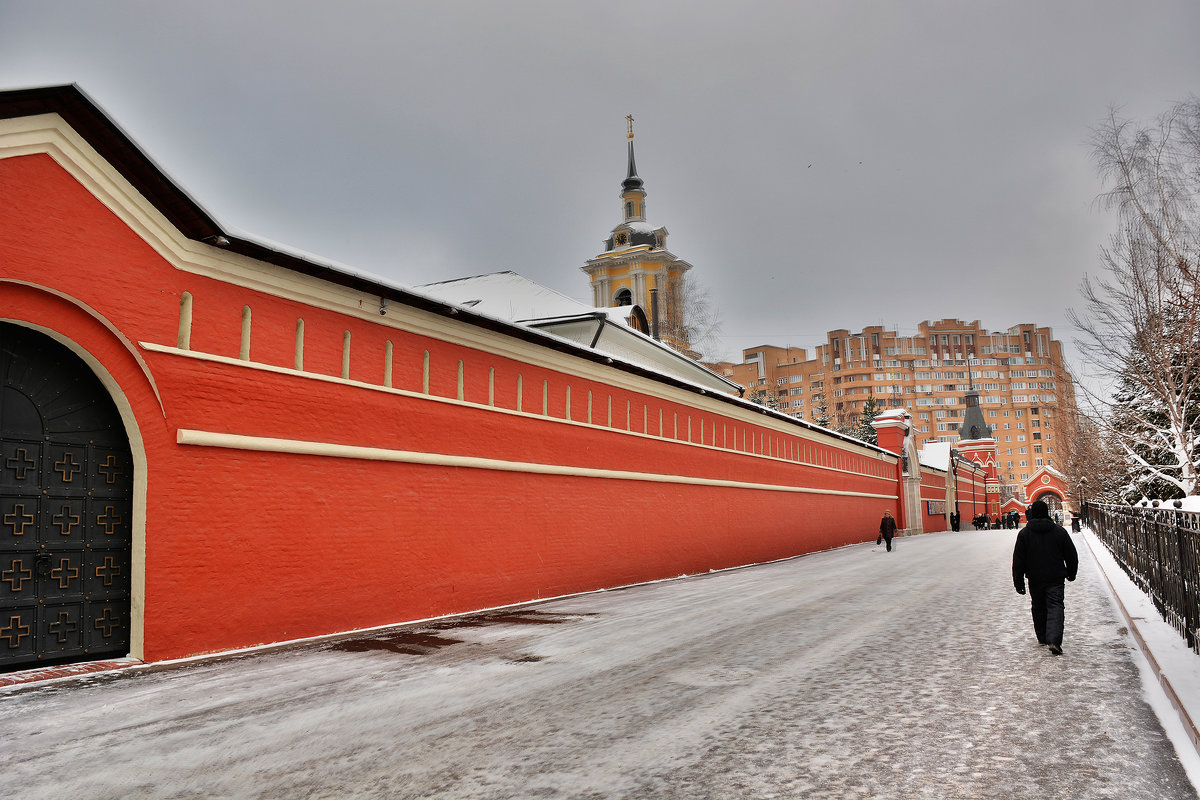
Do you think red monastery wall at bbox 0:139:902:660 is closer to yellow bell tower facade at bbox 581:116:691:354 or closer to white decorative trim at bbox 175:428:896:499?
white decorative trim at bbox 175:428:896:499

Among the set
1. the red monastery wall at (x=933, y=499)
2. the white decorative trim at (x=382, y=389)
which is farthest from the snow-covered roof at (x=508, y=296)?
the red monastery wall at (x=933, y=499)

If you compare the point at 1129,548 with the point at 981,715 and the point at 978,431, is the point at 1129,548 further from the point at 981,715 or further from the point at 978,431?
the point at 978,431

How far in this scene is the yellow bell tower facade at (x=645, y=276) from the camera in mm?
58638

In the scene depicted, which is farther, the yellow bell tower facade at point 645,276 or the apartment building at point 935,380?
the apartment building at point 935,380

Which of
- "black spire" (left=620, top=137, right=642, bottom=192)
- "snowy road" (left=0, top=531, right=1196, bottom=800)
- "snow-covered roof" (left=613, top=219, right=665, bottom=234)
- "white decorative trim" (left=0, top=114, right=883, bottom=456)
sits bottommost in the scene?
"snowy road" (left=0, top=531, right=1196, bottom=800)

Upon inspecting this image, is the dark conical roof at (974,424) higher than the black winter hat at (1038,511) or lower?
higher

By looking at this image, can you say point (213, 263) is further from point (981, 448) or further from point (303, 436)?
point (981, 448)

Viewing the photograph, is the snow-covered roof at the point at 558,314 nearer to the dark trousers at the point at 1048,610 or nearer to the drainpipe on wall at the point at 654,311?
the dark trousers at the point at 1048,610

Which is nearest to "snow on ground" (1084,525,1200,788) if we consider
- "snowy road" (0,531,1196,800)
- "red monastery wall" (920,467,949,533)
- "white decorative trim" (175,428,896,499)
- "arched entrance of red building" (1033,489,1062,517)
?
"snowy road" (0,531,1196,800)

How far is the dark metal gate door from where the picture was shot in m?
7.56

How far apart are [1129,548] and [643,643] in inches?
435

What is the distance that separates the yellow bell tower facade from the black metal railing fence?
44.3m

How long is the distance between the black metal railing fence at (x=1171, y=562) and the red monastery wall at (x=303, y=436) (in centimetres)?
898

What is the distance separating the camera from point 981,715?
580 centimetres
